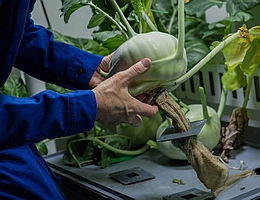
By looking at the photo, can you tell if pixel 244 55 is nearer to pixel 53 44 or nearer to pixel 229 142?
pixel 229 142

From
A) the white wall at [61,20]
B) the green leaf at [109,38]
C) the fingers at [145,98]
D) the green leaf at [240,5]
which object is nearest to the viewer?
the fingers at [145,98]

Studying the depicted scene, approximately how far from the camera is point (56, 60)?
833 millimetres

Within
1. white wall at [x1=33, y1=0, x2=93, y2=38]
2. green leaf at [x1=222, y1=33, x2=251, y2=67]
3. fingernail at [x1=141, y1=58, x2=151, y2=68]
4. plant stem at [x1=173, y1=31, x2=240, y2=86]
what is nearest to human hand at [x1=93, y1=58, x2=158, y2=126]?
fingernail at [x1=141, y1=58, x2=151, y2=68]

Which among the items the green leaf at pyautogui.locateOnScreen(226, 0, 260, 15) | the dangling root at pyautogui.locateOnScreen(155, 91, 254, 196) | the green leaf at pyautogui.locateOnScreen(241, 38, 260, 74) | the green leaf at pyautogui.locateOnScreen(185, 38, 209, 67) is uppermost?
the green leaf at pyautogui.locateOnScreen(226, 0, 260, 15)

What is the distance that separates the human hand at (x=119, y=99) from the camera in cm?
65

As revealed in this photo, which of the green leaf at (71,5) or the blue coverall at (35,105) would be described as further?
the green leaf at (71,5)


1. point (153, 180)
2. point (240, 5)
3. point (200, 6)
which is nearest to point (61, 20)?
point (200, 6)

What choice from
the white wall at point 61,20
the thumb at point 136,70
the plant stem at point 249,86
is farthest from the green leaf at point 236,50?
the white wall at point 61,20

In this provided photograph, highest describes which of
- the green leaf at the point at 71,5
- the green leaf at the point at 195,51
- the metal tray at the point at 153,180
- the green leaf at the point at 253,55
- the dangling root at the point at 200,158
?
the green leaf at the point at 71,5

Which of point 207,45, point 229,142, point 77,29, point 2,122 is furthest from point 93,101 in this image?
point 77,29

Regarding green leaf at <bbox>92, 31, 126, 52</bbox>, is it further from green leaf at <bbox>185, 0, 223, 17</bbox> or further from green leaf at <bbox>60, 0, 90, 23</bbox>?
green leaf at <bbox>185, 0, 223, 17</bbox>

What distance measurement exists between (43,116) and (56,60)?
23 cm

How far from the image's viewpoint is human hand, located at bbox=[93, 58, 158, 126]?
0.65m

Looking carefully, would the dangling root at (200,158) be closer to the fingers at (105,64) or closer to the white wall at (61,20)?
the fingers at (105,64)
